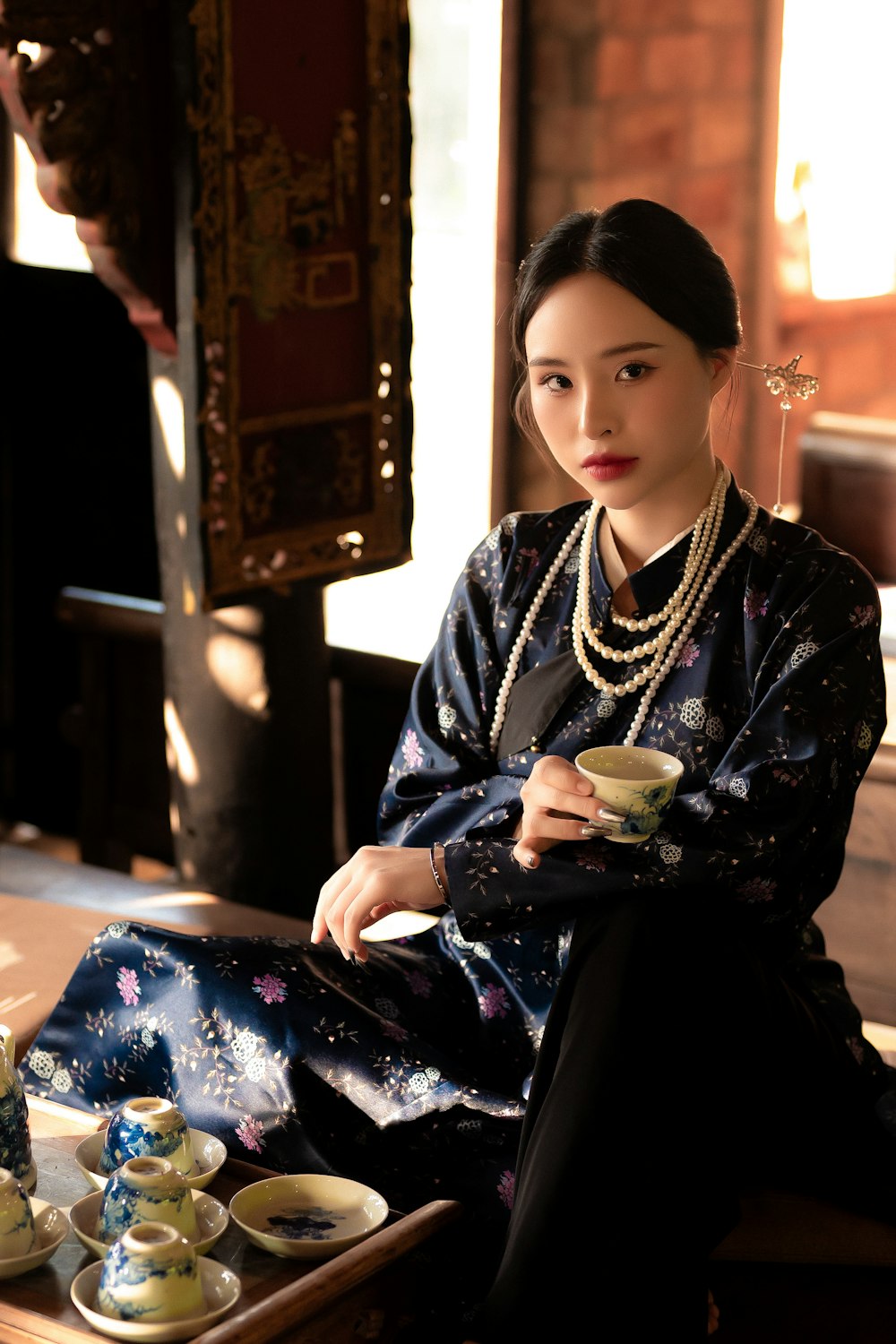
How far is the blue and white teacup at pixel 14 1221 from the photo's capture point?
1.62 metres

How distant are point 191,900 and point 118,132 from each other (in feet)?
4.00

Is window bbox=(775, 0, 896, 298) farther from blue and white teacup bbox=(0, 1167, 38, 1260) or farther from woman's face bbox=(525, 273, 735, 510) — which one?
blue and white teacup bbox=(0, 1167, 38, 1260)

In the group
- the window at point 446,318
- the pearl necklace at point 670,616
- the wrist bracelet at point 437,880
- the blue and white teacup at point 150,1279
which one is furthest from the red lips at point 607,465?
the window at point 446,318

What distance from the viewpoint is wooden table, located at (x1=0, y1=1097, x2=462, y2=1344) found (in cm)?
154

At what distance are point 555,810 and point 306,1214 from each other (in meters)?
0.49

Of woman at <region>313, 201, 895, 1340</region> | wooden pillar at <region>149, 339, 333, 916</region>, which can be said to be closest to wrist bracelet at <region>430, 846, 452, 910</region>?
woman at <region>313, 201, 895, 1340</region>

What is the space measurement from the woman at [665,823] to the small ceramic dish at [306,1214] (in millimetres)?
164

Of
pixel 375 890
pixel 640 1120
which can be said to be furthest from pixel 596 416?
pixel 640 1120

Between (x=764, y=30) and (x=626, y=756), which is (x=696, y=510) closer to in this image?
(x=626, y=756)

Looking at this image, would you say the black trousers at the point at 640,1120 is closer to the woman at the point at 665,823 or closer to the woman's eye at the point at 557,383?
the woman at the point at 665,823

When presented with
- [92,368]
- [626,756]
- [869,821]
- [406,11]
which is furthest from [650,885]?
[92,368]

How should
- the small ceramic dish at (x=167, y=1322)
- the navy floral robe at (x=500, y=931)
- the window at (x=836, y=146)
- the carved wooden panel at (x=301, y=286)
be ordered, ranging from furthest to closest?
the window at (x=836, y=146) → the carved wooden panel at (x=301, y=286) → the navy floral robe at (x=500, y=931) → the small ceramic dish at (x=167, y=1322)

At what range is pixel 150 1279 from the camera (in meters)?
1.52

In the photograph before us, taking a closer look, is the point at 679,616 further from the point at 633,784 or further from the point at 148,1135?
the point at 148,1135
